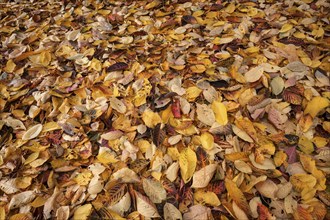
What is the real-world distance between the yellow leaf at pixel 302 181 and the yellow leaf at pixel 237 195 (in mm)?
208

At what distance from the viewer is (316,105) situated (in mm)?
1211

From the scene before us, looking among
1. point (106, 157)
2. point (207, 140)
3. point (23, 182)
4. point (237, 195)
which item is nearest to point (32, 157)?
point (23, 182)

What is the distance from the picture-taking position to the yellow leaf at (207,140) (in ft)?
3.76

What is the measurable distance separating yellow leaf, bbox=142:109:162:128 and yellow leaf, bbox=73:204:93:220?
0.43m

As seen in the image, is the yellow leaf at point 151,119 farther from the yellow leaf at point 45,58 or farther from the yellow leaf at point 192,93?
the yellow leaf at point 45,58

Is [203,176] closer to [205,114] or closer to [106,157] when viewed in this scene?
[205,114]

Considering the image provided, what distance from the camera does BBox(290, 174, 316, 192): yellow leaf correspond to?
101 centimetres

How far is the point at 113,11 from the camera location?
205cm

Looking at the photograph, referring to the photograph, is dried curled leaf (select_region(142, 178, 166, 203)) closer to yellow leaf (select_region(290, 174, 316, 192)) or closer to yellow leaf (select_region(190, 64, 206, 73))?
yellow leaf (select_region(290, 174, 316, 192))

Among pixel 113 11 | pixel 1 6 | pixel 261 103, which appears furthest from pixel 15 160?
pixel 1 6

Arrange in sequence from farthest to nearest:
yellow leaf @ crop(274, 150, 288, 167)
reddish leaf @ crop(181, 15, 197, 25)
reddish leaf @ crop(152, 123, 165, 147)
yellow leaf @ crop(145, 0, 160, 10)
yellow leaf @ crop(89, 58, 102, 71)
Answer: yellow leaf @ crop(145, 0, 160, 10), reddish leaf @ crop(181, 15, 197, 25), yellow leaf @ crop(89, 58, 102, 71), reddish leaf @ crop(152, 123, 165, 147), yellow leaf @ crop(274, 150, 288, 167)

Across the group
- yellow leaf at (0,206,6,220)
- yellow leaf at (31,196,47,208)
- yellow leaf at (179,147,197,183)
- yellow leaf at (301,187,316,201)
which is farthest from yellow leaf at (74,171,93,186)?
yellow leaf at (301,187,316,201)

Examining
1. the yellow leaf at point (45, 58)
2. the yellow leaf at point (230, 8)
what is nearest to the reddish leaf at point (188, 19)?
the yellow leaf at point (230, 8)

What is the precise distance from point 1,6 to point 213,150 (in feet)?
7.37
